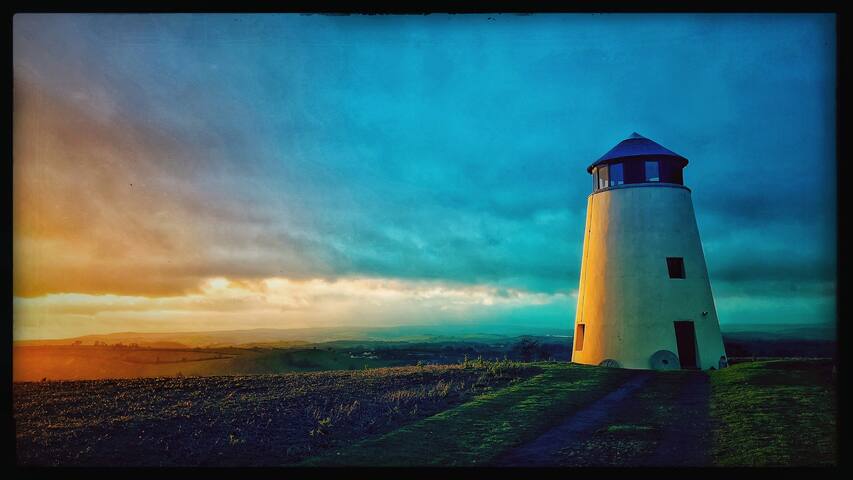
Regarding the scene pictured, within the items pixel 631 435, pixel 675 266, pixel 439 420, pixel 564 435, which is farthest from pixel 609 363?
pixel 439 420

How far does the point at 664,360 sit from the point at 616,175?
7781mm

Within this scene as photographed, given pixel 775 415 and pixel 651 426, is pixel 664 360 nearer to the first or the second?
pixel 775 415

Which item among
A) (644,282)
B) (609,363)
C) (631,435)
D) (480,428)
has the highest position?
(644,282)

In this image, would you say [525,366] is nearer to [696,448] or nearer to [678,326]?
[678,326]

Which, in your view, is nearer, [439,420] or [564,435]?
[564,435]

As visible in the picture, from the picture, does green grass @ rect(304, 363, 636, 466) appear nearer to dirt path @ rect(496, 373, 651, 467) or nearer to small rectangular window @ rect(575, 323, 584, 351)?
dirt path @ rect(496, 373, 651, 467)

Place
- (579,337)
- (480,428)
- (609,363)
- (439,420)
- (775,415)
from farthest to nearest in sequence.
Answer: (579,337) < (609,363) < (775,415) < (439,420) < (480,428)

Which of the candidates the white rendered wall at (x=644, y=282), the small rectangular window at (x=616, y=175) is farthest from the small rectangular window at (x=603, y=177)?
the white rendered wall at (x=644, y=282)

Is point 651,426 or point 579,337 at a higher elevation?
point 579,337

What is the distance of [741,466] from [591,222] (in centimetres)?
1731

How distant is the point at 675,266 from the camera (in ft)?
83.3

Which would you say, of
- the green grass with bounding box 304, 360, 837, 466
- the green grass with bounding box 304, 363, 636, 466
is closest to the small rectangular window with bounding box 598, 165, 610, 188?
the green grass with bounding box 304, 360, 837, 466

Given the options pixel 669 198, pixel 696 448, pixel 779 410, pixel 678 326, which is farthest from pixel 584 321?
pixel 696 448

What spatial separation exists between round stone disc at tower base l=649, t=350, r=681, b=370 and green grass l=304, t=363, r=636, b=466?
518cm
